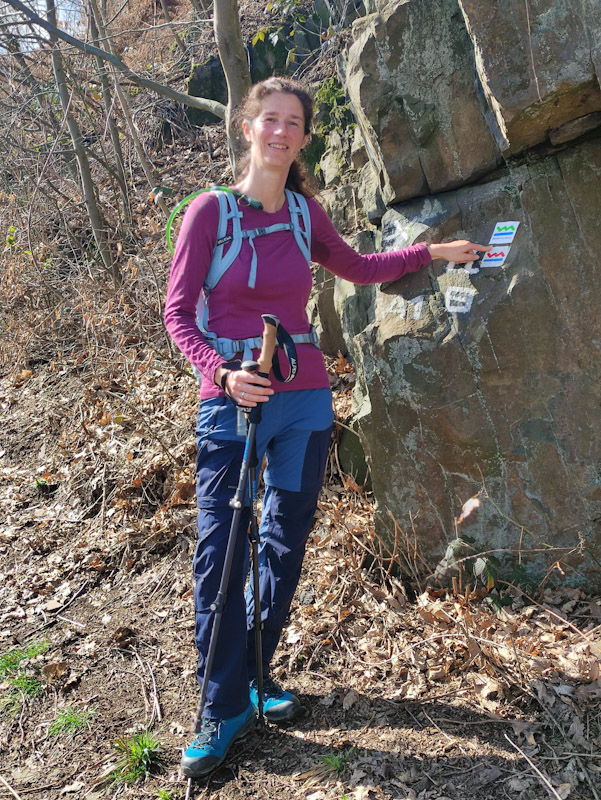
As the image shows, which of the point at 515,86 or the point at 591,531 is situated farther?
the point at 591,531

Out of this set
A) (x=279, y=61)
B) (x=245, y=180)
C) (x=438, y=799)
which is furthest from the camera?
(x=279, y=61)

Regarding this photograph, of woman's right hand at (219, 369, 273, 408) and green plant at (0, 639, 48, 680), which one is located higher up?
woman's right hand at (219, 369, 273, 408)

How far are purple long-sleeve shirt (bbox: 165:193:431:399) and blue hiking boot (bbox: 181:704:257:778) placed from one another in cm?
150

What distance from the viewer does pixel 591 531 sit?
12.4 ft

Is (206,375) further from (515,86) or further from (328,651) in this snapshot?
(515,86)

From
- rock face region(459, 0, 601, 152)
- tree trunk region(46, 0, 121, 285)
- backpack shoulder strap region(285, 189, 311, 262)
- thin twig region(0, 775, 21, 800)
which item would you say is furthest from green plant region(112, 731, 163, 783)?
tree trunk region(46, 0, 121, 285)

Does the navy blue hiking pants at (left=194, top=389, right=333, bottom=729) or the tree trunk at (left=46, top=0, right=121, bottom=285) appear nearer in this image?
the navy blue hiking pants at (left=194, top=389, right=333, bottom=729)

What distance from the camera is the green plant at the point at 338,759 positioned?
315 centimetres

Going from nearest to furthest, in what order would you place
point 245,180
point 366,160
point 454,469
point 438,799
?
point 438,799 < point 245,180 < point 454,469 < point 366,160

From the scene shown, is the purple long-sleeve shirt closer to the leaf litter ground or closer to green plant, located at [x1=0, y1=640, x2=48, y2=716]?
the leaf litter ground

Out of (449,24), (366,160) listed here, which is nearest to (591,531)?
(449,24)

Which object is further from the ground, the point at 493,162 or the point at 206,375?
the point at 493,162

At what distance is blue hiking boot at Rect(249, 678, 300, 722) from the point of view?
344 centimetres

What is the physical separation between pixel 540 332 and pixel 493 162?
39.3 inches
